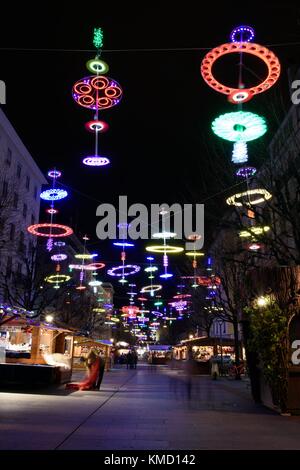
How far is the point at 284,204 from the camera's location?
15375mm

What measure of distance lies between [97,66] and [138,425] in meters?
8.80

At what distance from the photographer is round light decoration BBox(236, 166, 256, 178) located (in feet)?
55.1

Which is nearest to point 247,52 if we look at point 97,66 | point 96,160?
point 97,66

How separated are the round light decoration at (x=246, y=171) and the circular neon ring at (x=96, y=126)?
220 inches

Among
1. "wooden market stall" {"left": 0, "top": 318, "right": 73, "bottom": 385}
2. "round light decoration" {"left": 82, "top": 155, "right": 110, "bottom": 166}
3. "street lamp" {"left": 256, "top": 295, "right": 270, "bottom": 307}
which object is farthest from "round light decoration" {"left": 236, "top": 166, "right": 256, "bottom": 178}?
"wooden market stall" {"left": 0, "top": 318, "right": 73, "bottom": 385}

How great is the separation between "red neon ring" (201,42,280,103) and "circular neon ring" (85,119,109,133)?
3.30m

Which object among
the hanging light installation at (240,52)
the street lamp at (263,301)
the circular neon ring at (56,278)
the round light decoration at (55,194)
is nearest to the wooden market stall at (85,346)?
the circular neon ring at (56,278)

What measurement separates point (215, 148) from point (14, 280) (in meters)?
26.6

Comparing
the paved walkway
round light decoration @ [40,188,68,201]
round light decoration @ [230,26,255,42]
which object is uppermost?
round light decoration @ [40,188,68,201]

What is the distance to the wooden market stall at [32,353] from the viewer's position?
2034 cm

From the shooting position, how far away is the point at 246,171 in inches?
661

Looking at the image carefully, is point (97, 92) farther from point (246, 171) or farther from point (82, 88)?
point (246, 171)

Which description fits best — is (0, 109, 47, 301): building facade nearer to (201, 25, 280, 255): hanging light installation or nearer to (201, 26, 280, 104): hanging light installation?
(201, 25, 280, 255): hanging light installation
